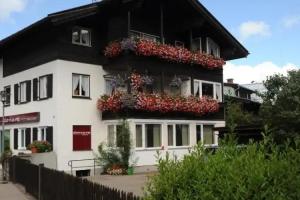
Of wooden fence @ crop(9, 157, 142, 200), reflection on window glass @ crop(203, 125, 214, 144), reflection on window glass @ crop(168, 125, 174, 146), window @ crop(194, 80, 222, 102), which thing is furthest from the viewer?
window @ crop(194, 80, 222, 102)

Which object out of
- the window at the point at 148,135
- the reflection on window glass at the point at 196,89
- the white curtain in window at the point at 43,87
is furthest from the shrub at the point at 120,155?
the reflection on window glass at the point at 196,89

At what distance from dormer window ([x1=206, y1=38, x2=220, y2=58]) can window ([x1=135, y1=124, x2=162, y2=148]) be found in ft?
26.3

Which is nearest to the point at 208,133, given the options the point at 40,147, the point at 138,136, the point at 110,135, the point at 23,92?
the point at 138,136

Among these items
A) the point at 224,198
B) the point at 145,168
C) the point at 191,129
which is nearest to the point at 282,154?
the point at 224,198

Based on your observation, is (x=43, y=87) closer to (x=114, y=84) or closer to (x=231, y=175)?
(x=114, y=84)

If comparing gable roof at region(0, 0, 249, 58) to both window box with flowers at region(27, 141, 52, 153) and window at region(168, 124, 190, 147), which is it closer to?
window box with flowers at region(27, 141, 52, 153)

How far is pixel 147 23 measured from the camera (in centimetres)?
2956

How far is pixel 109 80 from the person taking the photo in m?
27.6

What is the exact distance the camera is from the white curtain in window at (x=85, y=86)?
86.6 feet

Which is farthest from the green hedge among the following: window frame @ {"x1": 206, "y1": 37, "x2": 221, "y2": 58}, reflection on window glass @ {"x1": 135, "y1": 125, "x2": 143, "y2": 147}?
window frame @ {"x1": 206, "y1": 37, "x2": 221, "y2": 58}

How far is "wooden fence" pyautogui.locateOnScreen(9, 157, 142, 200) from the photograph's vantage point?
9281 mm

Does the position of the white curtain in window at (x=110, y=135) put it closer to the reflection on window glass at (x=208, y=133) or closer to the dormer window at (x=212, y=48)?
the reflection on window glass at (x=208, y=133)

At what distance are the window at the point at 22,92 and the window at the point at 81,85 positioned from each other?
3721mm

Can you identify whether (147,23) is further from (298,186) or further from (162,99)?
(298,186)
